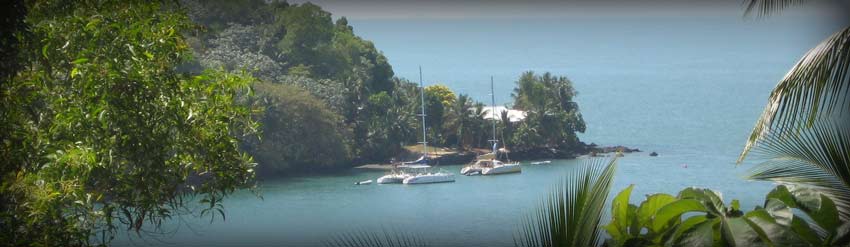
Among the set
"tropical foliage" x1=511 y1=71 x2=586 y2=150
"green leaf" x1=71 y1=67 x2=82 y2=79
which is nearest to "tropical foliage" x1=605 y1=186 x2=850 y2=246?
"green leaf" x1=71 y1=67 x2=82 y2=79

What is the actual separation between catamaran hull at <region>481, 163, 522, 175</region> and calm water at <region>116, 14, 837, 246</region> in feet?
0.37

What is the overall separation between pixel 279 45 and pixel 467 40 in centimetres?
347

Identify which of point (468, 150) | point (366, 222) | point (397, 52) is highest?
point (397, 52)

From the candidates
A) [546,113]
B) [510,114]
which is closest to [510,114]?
[510,114]

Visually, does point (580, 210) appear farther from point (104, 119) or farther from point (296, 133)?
point (296, 133)

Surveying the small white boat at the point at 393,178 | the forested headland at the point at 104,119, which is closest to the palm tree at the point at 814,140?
the forested headland at the point at 104,119

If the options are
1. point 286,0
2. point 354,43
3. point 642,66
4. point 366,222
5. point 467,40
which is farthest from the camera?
point 366,222

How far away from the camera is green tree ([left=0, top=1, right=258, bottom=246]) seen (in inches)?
115

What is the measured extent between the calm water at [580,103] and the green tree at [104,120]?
2.30 m

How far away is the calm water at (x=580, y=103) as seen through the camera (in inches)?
284

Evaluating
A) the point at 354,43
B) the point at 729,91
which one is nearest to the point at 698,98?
the point at 729,91

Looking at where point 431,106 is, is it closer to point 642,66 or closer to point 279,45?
point 279,45

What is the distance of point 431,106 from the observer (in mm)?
10438

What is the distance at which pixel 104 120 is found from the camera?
9.79 feet
